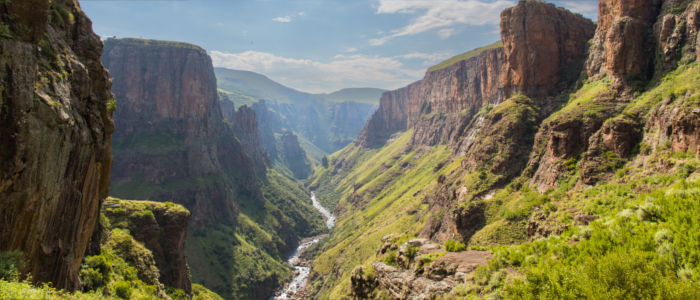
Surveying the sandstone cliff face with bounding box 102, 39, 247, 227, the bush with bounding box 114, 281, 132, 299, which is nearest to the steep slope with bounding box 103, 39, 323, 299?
the sandstone cliff face with bounding box 102, 39, 247, 227

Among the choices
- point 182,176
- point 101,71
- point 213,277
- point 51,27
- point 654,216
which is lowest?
point 213,277

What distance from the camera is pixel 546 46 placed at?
2662 inches

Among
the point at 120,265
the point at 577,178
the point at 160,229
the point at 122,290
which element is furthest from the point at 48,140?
the point at 577,178

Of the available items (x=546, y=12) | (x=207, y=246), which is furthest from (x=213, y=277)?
(x=546, y=12)

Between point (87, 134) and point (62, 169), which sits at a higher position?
point (87, 134)

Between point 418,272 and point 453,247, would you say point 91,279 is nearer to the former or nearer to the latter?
point 418,272

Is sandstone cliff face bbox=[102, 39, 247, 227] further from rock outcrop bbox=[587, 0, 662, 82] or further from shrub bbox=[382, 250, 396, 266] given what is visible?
rock outcrop bbox=[587, 0, 662, 82]

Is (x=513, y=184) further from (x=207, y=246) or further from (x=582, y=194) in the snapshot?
(x=207, y=246)

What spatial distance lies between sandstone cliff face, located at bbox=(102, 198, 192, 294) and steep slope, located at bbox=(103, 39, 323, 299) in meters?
58.0

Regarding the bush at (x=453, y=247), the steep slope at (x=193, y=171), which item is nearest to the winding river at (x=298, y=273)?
the steep slope at (x=193, y=171)

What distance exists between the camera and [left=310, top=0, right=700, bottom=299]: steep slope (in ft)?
53.5

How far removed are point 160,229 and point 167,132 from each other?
119839 millimetres

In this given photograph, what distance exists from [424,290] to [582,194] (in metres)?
27.2

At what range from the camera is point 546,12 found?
69.6 metres
